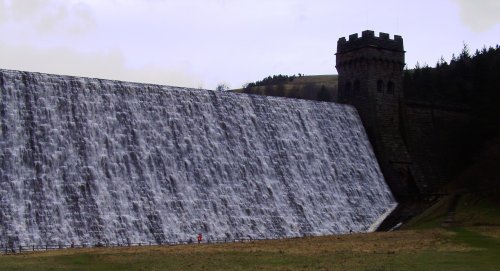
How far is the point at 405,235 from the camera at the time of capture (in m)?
47.0

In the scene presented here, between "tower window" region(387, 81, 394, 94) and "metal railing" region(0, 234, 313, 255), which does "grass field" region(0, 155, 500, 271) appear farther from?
"tower window" region(387, 81, 394, 94)

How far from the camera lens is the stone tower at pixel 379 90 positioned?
68938mm

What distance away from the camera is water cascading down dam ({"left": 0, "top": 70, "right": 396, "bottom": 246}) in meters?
45.3

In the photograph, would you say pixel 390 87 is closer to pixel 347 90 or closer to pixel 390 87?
pixel 390 87

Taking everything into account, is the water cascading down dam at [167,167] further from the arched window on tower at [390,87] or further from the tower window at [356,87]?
the arched window on tower at [390,87]

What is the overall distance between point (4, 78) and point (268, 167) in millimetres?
20420

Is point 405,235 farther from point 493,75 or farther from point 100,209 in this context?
point 493,75

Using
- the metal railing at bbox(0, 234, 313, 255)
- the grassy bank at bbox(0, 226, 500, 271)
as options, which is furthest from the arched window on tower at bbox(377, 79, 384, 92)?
the grassy bank at bbox(0, 226, 500, 271)

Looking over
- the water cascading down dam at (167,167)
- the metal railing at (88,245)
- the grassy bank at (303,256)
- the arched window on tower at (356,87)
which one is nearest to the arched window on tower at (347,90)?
the arched window on tower at (356,87)

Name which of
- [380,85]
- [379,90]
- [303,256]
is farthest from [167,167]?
[380,85]

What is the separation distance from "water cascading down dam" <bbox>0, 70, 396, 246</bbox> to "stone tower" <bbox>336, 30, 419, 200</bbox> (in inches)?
131

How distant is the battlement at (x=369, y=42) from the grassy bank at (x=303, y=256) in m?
29.5

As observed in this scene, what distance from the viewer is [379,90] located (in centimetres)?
7144

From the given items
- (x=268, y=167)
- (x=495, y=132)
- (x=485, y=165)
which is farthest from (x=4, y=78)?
(x=495, y=132)
